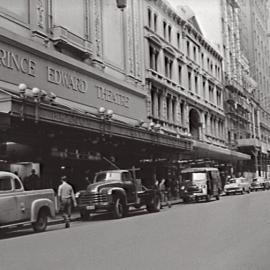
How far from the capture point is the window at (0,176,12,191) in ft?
43.1

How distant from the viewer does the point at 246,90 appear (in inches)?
2347

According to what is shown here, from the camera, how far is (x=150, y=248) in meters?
9.18

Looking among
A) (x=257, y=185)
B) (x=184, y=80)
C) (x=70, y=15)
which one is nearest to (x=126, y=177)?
(x=70, y=15)

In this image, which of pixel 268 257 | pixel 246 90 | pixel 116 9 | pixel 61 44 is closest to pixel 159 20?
pixel 116 9

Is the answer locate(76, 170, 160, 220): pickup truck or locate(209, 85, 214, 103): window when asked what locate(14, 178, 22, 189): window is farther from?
locate(209, 85, 214, 103): window

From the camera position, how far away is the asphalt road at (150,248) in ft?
25.1

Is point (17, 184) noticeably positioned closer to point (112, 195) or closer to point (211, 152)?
point (112, 195)

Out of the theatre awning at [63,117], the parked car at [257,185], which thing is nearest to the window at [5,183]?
the theatre awning at [63,117]

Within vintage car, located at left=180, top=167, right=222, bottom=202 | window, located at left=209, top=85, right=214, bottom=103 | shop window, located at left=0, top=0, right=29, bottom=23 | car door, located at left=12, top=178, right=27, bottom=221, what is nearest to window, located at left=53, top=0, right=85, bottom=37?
shop window, located at left=0, top=0, right=29, bottom=23

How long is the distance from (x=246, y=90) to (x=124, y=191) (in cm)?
4372

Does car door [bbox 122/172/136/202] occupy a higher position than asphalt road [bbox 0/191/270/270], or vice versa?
car door [bbox 122/172/136/202]

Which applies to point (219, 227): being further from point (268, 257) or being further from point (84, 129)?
point (84, 129)

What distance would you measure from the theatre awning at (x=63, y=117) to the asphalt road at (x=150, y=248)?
14.7ft

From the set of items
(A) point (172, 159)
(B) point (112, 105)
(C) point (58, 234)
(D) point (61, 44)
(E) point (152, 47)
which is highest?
(E) point (152, 47)
